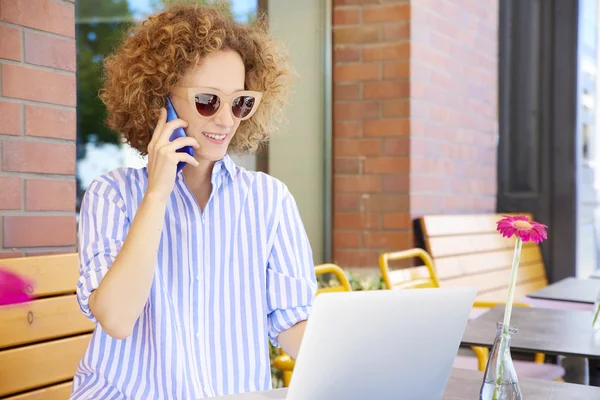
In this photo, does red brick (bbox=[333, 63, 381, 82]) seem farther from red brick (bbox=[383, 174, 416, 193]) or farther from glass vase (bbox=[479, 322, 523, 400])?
glass vase (bbox=[479, 322, 523, 400])

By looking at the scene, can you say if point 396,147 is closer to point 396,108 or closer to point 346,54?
point 396,108

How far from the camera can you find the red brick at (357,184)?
13.5 feet

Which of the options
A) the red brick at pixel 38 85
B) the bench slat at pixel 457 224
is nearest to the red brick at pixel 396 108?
the bench slat at pixel 457 224

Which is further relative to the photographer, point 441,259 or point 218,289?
point 441,259

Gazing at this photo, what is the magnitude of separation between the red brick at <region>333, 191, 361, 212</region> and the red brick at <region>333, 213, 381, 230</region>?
0.03 meters

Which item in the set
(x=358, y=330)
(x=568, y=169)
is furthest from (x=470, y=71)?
(x=358, y=330)

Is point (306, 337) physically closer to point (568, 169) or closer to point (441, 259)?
point (441, 259)

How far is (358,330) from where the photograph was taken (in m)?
1.03

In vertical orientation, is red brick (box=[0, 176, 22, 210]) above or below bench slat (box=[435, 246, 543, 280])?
above

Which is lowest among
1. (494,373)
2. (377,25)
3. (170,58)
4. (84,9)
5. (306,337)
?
(494,373)

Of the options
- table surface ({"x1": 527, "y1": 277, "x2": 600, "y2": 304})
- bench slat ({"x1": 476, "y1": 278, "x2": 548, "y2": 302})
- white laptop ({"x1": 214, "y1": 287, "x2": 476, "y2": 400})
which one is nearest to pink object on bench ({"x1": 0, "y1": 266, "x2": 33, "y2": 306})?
white laptop ({"x1": 214, "y1": 287, "x2": 476, "y2": 400})

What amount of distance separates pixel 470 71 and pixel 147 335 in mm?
3686

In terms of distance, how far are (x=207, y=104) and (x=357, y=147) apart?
8.26 ft

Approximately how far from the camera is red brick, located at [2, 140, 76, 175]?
2009 mm
